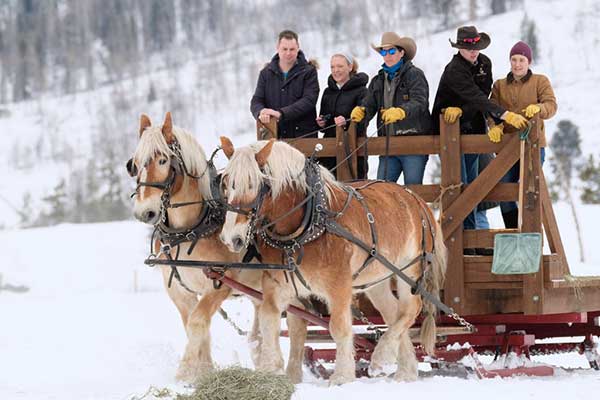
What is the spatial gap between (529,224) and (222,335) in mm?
6485

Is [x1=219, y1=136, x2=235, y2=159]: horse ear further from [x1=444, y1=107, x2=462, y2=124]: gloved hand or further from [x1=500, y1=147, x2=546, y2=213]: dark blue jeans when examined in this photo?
[x1=500, y1=147, x2=546, y2=213]: dark blue jeans

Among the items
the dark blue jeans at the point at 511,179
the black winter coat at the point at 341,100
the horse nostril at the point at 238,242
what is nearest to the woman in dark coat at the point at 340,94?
the black winter coat at the point at 341,100

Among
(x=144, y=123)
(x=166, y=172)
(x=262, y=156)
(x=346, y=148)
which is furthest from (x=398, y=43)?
(x=166, y=172)

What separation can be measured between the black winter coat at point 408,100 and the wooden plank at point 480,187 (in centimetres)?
70

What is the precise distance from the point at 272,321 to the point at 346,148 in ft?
6.26

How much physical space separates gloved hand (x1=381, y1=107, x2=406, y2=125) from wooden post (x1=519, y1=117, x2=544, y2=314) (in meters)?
0.91

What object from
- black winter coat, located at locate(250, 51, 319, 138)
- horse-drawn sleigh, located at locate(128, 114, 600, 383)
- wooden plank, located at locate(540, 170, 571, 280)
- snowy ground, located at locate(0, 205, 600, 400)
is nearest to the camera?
horse-drawn sleigh, located at locate(128, 114, 600, 383)

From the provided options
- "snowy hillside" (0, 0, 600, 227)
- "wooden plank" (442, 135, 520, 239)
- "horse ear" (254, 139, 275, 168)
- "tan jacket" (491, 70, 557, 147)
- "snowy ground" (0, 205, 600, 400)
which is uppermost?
"snowy hillside" (0, 0, 600, 227)

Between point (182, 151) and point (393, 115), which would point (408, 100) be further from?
point (182, 151)

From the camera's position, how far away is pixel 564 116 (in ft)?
176

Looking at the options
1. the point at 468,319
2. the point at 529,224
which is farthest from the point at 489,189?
the point at 468,319

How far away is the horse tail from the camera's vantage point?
24.6ft

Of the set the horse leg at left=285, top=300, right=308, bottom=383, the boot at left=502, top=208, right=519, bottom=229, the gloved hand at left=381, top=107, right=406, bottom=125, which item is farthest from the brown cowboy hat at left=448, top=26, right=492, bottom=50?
the horse leg at left=285, top=300, right=308, bottom=383

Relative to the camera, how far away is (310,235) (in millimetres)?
6484
